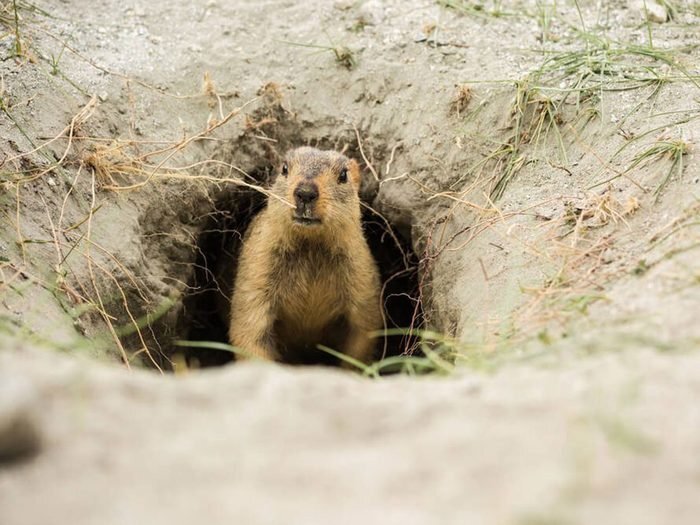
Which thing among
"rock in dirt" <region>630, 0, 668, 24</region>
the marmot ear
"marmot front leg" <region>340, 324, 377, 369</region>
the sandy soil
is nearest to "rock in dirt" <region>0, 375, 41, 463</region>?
the sandy soil

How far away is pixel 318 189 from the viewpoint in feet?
18.4

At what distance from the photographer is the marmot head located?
558 centimetres

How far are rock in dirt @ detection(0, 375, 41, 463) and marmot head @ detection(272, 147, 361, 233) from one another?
10.3ft

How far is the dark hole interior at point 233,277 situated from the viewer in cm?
736

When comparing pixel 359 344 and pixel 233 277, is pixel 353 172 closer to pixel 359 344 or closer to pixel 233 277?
pixel 359 344

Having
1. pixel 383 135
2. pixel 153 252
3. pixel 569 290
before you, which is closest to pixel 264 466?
pixel 569 290

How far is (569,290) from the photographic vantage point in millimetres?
4344

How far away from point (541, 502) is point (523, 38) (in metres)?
5.06

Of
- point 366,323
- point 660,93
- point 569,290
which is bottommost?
point 366,323

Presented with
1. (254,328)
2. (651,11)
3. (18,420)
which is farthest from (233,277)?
(18,420)

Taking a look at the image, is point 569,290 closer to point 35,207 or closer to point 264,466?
point 264,466

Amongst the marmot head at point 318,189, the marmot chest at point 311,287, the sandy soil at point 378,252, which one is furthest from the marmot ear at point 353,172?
the marmot chest at point 311,287

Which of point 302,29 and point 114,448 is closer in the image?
point 114,448

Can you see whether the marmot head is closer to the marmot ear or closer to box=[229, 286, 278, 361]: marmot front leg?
the marmot ear
